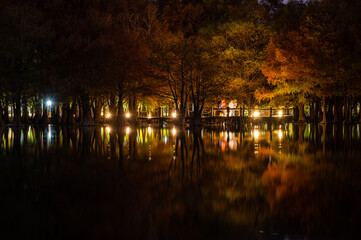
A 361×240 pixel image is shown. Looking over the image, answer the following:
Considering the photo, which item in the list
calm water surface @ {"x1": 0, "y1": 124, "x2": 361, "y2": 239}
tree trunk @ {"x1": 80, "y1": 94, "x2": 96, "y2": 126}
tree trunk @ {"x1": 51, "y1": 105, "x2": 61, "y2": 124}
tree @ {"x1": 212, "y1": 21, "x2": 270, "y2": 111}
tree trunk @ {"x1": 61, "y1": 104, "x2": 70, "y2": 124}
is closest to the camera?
calm water surface @ {"x1": 0, "y1": 124, "x2": 361, "y2": 239}

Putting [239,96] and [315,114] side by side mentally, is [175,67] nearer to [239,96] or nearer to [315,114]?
[239,96]

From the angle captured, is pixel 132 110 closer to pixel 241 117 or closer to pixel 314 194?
pixel 241 117

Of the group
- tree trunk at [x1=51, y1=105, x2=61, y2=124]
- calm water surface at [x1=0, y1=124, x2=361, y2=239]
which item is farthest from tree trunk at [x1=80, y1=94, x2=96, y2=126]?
calm water surface at [x1=0, y1=124, x2=361, y2=239]

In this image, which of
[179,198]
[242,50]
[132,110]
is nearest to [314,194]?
[179,198]

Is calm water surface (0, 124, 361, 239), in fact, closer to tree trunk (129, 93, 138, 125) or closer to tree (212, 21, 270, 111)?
tree trunk (129, 93, 138, 125)

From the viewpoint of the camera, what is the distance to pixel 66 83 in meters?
45.5

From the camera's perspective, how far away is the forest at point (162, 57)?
4488 cm

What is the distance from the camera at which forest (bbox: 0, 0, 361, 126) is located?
4488 centimetres

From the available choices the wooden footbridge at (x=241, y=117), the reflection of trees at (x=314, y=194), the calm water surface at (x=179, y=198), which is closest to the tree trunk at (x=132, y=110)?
the wooden footbridge at (x=241, y=117)

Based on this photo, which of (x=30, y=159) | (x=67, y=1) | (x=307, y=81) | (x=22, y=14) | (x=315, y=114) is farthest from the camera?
(x=315, y=114)

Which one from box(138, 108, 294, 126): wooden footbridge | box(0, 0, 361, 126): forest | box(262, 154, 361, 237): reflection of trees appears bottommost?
box(262, 154, 361, 237): reflection of trees

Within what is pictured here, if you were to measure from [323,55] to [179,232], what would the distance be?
47430 mm

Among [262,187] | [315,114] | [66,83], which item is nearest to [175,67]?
[66,83]

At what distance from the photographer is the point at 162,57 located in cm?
4775
